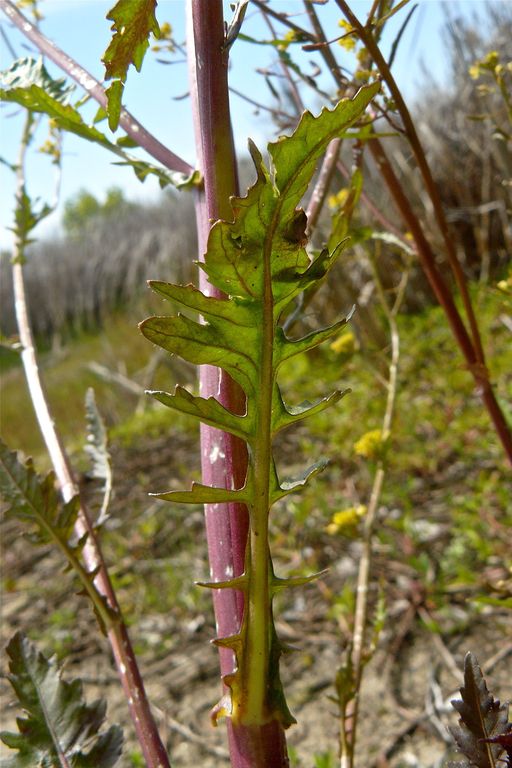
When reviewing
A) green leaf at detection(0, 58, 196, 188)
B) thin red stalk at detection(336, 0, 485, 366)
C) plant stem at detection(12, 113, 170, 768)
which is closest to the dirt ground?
plant stem at detection(12, 113, 170, 768)

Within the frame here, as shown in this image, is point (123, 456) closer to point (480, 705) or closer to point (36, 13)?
point (36, 13)

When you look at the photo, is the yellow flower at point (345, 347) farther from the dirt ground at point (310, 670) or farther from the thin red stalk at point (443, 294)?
the dirt ground at point (310, 670)

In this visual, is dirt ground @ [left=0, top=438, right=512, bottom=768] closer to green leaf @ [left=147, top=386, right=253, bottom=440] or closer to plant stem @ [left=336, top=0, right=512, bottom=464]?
plant stem @ [left=336, top=0, right=512, bottom=464]

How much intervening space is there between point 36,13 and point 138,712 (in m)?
1.11

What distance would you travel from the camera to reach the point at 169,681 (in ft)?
6.14

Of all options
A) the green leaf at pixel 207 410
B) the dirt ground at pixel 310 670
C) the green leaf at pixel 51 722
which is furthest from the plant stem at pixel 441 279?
the dirt ground at pixel 310 670

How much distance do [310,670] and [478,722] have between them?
1.45 metres

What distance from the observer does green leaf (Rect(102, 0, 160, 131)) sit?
1.36 ft

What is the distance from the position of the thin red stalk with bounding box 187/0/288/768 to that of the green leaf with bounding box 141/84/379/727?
37mm

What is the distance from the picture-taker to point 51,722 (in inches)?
20.0

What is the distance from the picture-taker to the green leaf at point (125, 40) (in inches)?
16.3

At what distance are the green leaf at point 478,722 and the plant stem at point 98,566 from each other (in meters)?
0.21

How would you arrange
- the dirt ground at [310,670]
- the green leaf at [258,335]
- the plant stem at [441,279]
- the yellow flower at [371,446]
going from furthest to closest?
the dirt ground at [310,670]
the yellow flower at [371,446]
the plant stem at [441,279]
the green leaf at [258,335]

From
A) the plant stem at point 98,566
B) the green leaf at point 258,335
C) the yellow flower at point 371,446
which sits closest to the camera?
the green leaf at point 258,335
